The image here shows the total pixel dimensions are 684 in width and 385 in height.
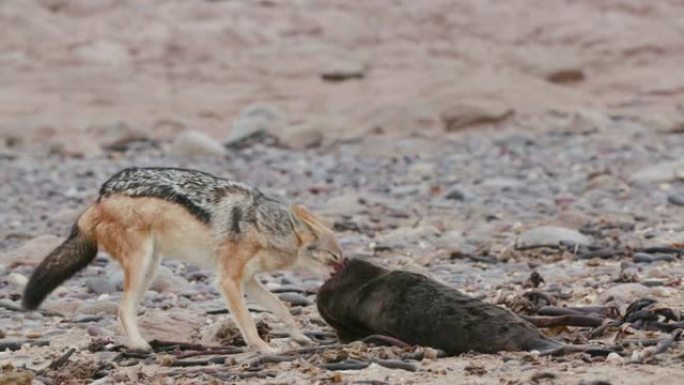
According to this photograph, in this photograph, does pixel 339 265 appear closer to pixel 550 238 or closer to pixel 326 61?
pixel 550 238

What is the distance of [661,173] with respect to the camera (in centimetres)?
1584

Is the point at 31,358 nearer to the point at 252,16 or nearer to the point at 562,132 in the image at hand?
the point at 562,132

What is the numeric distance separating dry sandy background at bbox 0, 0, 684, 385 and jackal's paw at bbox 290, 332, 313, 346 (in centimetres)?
258

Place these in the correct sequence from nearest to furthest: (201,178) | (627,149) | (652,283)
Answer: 1. (201,178)
2. (652,283)
3. (627,149)

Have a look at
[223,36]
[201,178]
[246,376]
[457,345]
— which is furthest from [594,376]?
[223,36]

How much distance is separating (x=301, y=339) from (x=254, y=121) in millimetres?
13608

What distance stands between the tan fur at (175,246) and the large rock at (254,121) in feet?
42.9

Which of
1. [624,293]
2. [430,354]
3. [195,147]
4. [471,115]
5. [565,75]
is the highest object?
[430,354]

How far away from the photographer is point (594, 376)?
645cm

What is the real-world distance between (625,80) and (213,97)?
6632 millimetres

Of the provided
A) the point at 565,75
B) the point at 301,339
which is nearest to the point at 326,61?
the point at 565,75

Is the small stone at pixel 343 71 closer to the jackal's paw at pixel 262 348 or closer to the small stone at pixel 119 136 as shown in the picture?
the small stone at pixel 119 136

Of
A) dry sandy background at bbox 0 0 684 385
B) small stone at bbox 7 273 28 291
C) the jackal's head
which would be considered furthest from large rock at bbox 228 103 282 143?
the jackal's head

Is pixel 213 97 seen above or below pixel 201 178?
below
